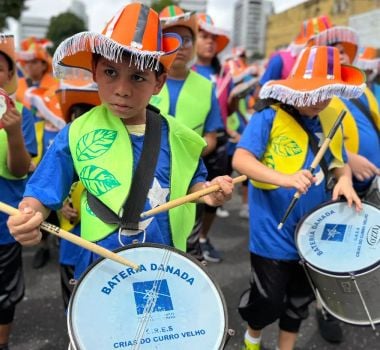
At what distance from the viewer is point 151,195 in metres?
1.57

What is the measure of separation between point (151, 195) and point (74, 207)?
2.18 feet

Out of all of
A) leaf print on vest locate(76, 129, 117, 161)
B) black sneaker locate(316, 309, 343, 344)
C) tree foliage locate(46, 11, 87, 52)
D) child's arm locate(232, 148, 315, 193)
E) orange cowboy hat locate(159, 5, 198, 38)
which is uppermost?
orange cowboy hat locate(159, 5, 198, 38)

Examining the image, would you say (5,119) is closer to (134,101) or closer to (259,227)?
(134,101)

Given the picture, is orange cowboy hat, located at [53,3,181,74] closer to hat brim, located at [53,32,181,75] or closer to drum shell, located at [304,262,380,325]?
hat brim, located at [53,32,181,75]

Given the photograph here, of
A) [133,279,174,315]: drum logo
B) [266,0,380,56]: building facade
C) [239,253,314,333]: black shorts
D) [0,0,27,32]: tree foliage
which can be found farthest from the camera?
[266,0,380,56]: building facade

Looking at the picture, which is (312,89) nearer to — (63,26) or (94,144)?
(94,144)

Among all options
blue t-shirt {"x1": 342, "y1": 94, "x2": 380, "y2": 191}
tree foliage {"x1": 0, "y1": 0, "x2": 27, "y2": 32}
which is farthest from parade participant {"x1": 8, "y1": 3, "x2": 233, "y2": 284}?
tree foliage {"x1": 0, "y1": 0, "x2": 27, "y2": 32}

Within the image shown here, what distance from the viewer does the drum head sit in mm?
1893

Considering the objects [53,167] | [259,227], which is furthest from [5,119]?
[259,227]

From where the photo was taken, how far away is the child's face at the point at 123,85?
1.50 metres

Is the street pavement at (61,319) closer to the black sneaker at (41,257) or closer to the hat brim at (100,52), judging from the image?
the black sneaker at (41,257)

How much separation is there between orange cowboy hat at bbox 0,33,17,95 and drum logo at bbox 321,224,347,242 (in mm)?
1624

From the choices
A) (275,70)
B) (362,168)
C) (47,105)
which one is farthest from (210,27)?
(362,168)

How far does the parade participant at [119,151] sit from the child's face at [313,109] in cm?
83
